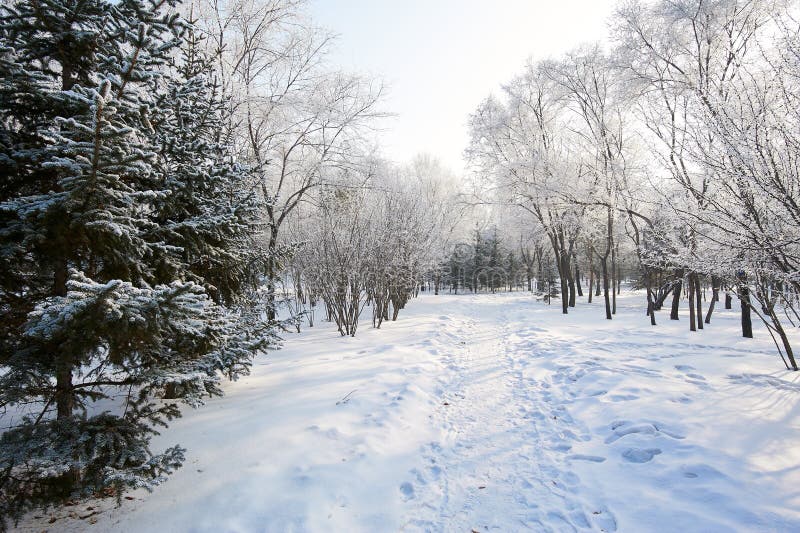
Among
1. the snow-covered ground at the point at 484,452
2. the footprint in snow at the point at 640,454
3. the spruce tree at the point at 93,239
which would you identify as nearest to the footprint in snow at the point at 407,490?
the snow-covered ground at the point at 484,452

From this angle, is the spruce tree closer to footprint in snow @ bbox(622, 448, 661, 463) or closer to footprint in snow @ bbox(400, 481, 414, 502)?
footprint in snow @ bbox(400, 481, 414, 502)

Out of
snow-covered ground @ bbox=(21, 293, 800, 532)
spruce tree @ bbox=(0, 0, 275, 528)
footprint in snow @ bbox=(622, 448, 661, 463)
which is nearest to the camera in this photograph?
spruce tree @ bbox=(0, 0, 275, 528)

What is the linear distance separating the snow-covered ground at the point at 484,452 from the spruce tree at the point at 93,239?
0.69 meters

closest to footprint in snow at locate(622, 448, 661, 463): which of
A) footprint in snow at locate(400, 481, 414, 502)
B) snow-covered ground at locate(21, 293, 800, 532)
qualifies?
snow-covered ground at locate(21, 293, 800, 532)

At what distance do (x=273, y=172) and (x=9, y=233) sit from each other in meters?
10.2

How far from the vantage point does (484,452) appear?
381 centimetres

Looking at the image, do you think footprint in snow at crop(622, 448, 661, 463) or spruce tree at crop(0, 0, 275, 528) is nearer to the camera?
spruce tree at crop(0, 0, 275, 528)

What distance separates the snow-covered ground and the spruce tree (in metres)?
0.69

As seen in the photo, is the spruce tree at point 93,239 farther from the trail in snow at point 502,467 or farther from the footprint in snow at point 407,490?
the trail in snow at point 502,467

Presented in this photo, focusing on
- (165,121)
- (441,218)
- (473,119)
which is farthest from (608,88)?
(165,121)

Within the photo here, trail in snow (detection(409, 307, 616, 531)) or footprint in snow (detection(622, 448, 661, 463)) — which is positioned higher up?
footprint in snow (detection(622, 448, 661, 463))

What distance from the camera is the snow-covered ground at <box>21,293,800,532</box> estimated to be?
8.99 ft

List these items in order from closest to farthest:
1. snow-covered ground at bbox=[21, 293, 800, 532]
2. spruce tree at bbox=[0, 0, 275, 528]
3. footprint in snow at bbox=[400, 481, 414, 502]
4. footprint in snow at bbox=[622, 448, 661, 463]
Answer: spruce tree at bbox=[0, 0, 275, 528], snow-covered ground at bbox=[21, 293, 800, 532], footprint in snow at bbox=[400, 481, 414, 502], footprint in snow at bbox=[622, 448, 661, 463]

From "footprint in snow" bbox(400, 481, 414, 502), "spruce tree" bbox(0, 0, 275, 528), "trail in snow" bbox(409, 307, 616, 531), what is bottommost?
"footprint in snow" bbox(400, 481, 414, 502)
